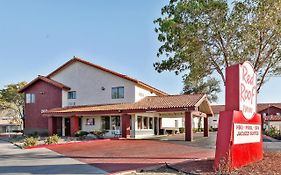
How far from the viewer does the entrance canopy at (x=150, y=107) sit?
31.5m

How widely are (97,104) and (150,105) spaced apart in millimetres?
7424

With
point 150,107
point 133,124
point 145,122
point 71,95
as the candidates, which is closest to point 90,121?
point 71,95

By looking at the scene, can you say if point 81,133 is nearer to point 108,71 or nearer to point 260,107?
point 108,71

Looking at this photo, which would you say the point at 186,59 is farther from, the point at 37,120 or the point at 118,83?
the point at 37,120

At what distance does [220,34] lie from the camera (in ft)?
55.4

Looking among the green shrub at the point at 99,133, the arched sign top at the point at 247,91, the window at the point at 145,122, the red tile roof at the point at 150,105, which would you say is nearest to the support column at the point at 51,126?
the red tile roof at the point at 150,105

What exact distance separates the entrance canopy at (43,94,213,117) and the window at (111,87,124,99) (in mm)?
1213

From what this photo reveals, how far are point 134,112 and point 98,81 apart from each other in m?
7.15

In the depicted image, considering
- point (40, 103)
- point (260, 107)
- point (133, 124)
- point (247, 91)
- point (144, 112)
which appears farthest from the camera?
point (260, 107)

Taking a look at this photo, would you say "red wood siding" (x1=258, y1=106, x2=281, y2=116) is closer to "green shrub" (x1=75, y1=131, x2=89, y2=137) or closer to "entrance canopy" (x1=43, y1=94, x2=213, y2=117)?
"entrance canopy" (x1=43, y1=94, x2=213, y2=117)

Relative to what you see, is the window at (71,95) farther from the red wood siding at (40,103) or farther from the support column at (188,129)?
the support column at (188,129)

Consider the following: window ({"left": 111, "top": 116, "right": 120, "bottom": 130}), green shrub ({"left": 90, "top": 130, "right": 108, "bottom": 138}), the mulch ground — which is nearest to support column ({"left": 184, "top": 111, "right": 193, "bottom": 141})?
window ({"left": 111, "top": 116, "right": 120, "bottom": 130})

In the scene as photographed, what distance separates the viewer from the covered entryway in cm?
3109

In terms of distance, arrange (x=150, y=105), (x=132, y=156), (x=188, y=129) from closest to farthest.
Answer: (x=132, y=156), (x=188, y=129), (x=150, y=105)
